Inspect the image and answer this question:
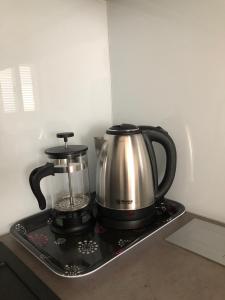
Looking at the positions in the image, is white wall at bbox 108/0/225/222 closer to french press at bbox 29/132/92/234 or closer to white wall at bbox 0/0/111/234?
white wall at bbox 0/0/111/234

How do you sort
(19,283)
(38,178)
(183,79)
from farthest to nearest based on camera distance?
1. (183,79)
2. (38,178)
3. (19,283)

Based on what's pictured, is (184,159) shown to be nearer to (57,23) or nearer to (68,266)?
→ (68,266)

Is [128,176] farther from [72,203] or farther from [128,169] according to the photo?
[72,203]

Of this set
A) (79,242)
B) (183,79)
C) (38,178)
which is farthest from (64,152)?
(183,79)

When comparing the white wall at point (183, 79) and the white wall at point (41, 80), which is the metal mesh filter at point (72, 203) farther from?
the white wall at point (183, 79)

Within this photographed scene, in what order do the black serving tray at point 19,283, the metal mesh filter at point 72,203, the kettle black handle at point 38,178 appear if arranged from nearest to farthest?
the black serving tray at point 19,283 → the kettle black handle at point 38,178 → the metal mesh filter at point 72,203

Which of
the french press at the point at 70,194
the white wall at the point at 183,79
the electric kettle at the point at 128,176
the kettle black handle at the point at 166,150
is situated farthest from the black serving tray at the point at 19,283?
the white wall at the point at 183,79

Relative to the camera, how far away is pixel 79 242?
0.65m

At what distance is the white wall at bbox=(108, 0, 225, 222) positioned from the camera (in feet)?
2.20

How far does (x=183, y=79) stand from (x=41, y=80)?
0.42 m

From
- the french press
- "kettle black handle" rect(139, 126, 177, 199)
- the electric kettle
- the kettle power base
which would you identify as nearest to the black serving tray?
the kettle power base

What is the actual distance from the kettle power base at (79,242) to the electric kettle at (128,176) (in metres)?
0.03

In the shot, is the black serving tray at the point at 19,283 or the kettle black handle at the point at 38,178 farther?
the kettle black handle at the point at 38,178

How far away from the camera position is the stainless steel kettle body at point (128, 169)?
669 mm
